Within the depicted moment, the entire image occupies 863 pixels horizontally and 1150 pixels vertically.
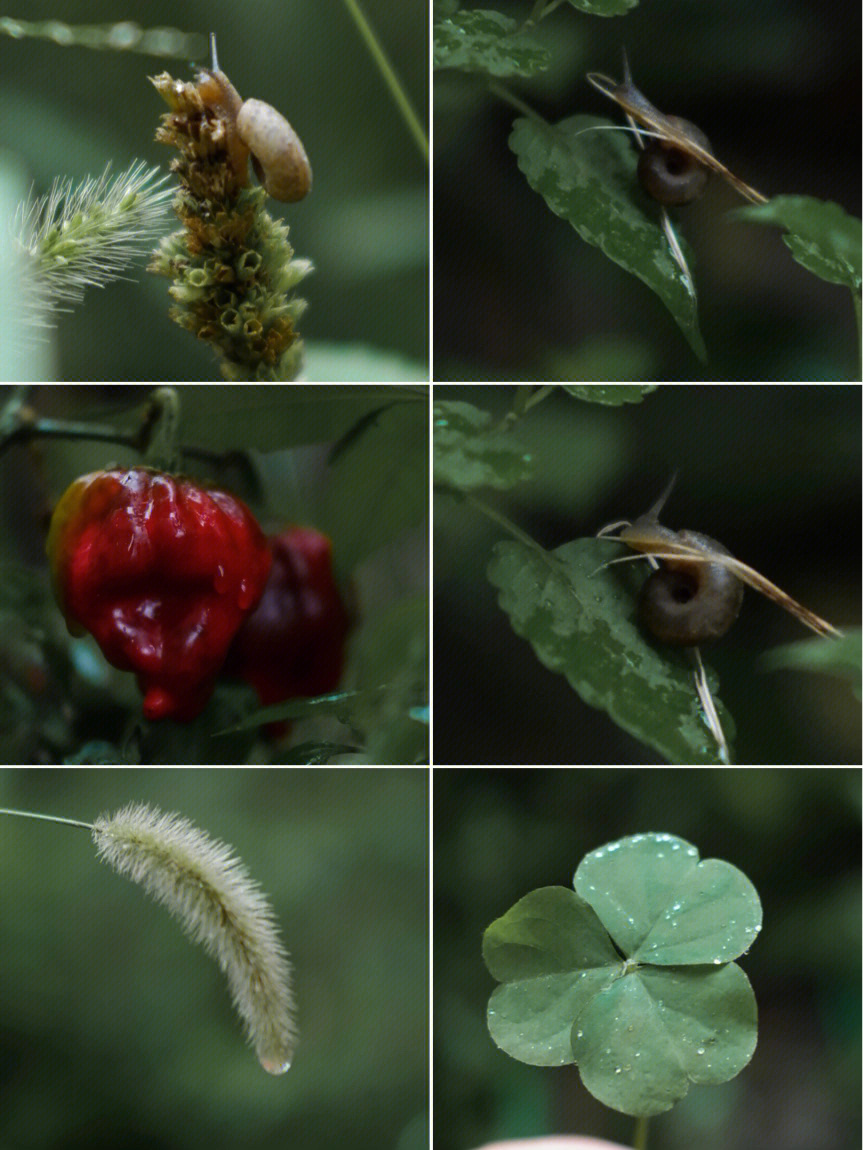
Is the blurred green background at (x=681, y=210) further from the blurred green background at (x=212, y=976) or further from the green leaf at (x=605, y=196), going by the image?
the blurred green background at (x=212, y=976)

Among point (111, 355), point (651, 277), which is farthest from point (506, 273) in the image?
point (111, 355)

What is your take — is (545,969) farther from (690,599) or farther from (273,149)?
(273,149)

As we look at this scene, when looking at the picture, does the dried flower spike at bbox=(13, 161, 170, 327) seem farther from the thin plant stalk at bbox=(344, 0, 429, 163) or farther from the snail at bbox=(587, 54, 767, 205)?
the snail at bbox=(587, 54, 767, 205)

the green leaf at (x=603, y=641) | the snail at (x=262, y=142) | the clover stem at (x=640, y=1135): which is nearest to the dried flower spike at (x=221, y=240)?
the snail at (x=262, y=142)

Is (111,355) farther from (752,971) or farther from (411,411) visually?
(752,971)

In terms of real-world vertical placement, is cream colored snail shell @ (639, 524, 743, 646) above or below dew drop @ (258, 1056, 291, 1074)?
above

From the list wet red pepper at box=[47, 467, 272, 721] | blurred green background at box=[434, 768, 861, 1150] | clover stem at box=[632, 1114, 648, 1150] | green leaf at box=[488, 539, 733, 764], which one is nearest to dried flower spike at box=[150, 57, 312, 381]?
wet red pepper at box=[47, 467, 272, 721]

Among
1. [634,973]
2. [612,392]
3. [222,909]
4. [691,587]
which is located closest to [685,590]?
[691,587]
